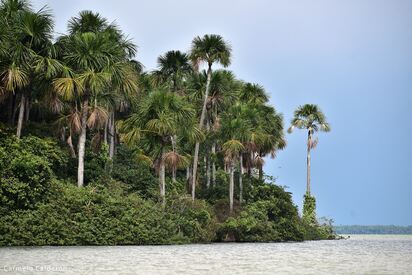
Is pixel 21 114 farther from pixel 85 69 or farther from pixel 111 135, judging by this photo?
Answer: pixel 111 135

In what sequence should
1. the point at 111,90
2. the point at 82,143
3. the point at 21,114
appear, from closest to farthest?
the point at 21,114 < the point at 82,143 < the point at 111,90

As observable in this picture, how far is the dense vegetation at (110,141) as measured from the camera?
3303 centimetres

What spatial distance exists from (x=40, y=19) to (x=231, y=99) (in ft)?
69.0

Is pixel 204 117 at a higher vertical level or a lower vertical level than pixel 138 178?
higher

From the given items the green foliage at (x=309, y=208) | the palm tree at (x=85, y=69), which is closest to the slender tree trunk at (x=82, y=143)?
the palm tree at (x=85, y=69)

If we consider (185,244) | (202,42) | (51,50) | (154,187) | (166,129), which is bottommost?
(185,244)

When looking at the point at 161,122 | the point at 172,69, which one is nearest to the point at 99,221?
the point at 161,122

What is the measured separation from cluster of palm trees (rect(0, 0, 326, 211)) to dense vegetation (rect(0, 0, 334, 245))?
89mm

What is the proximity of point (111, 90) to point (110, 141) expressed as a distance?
340 inches

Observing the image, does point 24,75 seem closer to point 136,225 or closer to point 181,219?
point 136,225

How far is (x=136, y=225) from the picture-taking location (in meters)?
36.5

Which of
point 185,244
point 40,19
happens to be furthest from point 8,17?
point 185,244

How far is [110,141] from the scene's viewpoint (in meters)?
49.1

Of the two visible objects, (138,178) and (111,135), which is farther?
(111,135)
